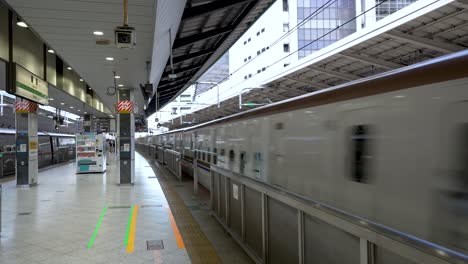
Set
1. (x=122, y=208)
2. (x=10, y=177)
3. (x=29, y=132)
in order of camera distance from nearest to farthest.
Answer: (x=122, y=208), (x=29, y=132), (x=10, y=177)

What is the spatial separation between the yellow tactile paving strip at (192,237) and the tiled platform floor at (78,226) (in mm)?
162

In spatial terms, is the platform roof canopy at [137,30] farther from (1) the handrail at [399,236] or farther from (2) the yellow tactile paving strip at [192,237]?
(1) the handrail at [399,236]

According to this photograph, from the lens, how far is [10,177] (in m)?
15.7

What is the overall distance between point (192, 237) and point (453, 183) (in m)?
4.50

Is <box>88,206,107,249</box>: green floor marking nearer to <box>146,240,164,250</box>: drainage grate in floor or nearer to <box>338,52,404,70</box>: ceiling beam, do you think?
<box>146,240,164,250</box>: drainage grate in floor

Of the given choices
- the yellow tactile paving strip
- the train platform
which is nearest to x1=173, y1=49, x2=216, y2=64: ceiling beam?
the train platform

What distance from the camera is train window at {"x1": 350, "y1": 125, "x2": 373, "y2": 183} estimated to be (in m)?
3.19

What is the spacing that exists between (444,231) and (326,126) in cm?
183

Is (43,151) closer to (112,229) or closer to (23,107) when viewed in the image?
(23,107)

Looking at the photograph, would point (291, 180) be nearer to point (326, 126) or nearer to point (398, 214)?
point (326, 126)

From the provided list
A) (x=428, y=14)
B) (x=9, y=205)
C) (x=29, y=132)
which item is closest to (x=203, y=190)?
(x=9, y=205)

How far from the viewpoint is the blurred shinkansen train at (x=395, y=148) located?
90.4 inches

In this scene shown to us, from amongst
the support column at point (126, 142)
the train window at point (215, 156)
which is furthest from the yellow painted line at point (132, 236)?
the support column at point (126, 142)

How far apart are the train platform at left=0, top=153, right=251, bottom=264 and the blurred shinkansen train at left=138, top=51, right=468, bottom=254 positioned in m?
1.86
